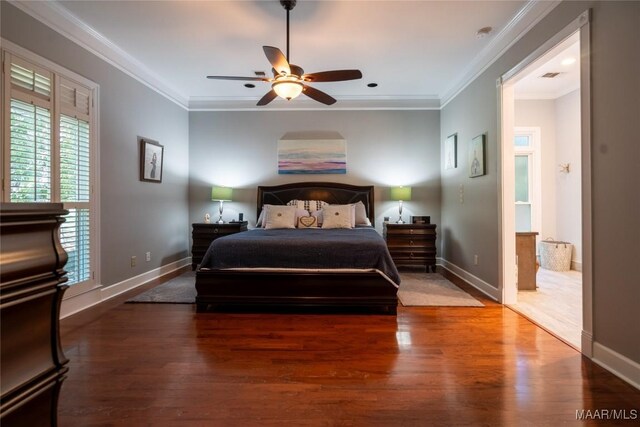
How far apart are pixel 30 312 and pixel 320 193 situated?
455 centimetres

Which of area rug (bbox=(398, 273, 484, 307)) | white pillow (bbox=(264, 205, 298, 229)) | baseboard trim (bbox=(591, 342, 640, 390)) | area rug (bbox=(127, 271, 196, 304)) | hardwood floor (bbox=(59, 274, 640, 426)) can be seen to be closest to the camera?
hardwood floor (bbox=(59, 274, 640, 426))

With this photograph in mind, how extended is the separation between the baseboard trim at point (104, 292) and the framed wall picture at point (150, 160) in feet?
4.32

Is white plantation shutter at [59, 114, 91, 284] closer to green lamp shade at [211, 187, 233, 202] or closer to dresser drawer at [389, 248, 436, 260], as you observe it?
green lamp shade at [211, 187, 233, 202]

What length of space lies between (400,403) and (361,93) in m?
4.62

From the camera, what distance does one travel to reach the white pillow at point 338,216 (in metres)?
4.58

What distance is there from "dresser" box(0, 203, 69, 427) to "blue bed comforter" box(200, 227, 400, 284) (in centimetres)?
214

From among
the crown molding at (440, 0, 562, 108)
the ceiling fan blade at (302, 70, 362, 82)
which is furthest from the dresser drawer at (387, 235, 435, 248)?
the ceiling fan blade at (302, 70, 362, 82)

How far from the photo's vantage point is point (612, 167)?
6.56ft

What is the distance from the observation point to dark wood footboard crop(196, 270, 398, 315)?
9.92 feet

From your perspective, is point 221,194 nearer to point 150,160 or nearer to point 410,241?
point 150,160

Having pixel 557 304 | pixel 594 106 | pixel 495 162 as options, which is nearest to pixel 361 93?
pixel 495 162

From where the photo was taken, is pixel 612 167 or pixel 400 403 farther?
pixel 612 167

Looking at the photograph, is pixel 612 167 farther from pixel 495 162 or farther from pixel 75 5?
pixel 75 5

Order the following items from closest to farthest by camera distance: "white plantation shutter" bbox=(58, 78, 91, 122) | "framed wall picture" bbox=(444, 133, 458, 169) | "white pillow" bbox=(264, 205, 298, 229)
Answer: "white plantation shutter" bbox=(58, 78, 91, 122)
"white pillow" bbox=(264, 205, 298, 229)
"framed wall picture" bbox=(444, 133, 458, 169)
